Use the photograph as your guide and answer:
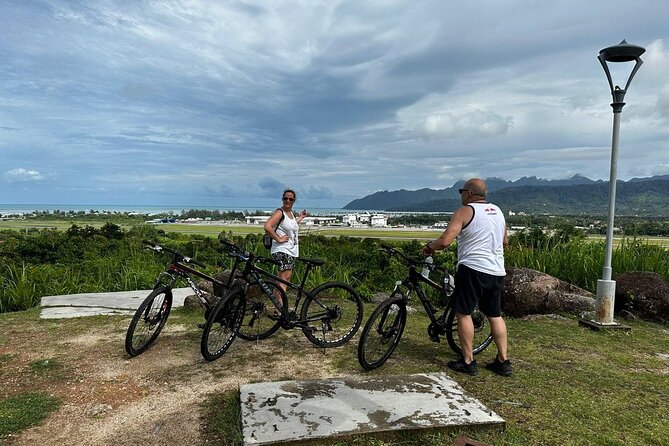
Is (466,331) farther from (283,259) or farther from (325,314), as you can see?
(283,259)

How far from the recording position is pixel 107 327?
5.35 meters

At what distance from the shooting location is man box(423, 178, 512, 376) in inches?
148

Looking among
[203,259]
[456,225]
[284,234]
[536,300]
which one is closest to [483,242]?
[456,225]

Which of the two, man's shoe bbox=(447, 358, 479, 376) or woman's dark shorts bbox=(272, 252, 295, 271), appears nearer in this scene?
man's shoe bbox=(447, 358, 479, 376)

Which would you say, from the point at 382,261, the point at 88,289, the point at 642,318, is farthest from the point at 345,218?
the point at 642,318

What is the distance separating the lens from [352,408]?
3033 millimetres

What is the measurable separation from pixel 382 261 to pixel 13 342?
22.3 ft

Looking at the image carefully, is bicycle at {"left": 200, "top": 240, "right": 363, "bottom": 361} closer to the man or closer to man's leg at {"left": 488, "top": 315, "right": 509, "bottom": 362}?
the man

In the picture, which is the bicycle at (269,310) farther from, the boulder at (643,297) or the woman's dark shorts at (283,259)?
the boulder at (643,297)

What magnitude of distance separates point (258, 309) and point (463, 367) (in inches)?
81.8

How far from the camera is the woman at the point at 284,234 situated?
5.27 metres

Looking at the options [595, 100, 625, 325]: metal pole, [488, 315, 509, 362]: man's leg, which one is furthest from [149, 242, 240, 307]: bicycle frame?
[595, 100, 625, 325]: metal pole

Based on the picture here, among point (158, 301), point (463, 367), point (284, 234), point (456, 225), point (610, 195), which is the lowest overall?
point (463, 367)

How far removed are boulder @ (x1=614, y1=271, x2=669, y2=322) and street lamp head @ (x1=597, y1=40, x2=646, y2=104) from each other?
106 inches
